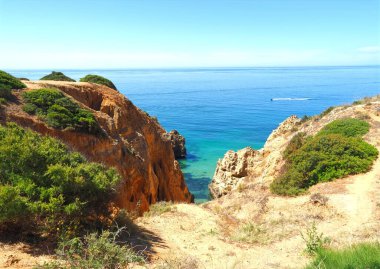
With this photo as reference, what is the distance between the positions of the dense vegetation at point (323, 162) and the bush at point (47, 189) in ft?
36.0

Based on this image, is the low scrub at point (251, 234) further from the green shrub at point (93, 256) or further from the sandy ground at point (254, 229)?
the green shrub at point (93, 256)

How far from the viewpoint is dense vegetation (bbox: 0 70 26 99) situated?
15837 millimetres

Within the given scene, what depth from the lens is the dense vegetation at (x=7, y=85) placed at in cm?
1584

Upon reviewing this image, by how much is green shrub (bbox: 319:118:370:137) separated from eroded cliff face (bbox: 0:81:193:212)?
41.6 ft

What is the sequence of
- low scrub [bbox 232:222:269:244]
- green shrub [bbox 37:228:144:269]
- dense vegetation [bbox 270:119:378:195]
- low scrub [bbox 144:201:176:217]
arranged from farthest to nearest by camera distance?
dense vegetation [bbox 270:119:378:195], low scrub [bbox 144:201:176:217], low scrub [bbox 232:222:269:244], green shrub [bbox 37:228:144:269]

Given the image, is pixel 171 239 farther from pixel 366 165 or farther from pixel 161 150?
pixel 161 150

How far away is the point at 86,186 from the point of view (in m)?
9.32

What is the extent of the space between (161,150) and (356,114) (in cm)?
1699

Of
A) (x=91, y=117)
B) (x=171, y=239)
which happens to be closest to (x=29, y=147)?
(x=171, y=239)

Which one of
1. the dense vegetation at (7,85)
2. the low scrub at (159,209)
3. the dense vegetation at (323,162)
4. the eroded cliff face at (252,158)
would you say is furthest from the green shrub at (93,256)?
the eroded cliff face at (252,158)

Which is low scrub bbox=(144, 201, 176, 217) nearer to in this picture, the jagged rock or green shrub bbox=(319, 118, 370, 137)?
the jagged rock

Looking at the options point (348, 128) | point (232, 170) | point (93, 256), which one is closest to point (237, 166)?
point (232, 170)

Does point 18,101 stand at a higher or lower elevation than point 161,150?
higher

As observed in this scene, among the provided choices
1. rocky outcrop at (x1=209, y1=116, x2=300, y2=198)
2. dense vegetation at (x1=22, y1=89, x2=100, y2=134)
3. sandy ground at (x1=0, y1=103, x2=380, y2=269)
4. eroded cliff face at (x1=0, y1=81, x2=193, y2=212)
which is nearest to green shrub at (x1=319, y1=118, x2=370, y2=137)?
sandy ground at (x1=0, y1=103, x2=380, y2=269)
